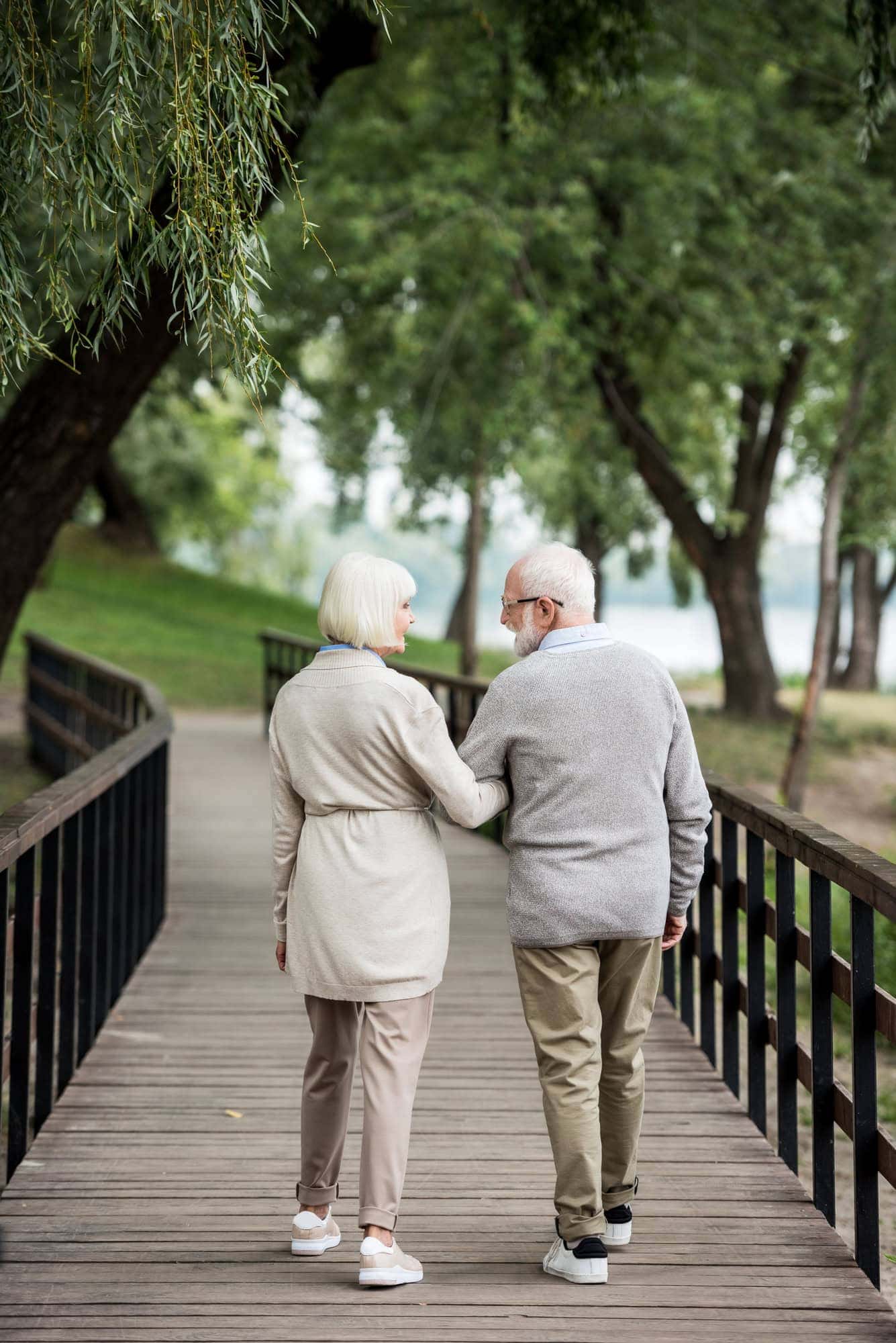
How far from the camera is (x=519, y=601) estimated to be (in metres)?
3.23

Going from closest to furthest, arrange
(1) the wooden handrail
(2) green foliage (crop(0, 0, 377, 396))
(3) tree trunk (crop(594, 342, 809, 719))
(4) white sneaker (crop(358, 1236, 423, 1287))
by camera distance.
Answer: (4) white sneaker (crop(358, 1236, 423, 1287)) < (2) green foliage (crop(0, 0, 377, 396)) < (1) the wooden handrail < (3) tree trunk (crop(594, 342, 809, 719))

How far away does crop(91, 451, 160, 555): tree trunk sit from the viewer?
34.2 metres

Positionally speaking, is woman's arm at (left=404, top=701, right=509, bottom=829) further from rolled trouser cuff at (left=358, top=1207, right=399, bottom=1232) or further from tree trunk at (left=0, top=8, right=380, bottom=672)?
tree trunk at (left=0, top=8, right=380, bottom=672)

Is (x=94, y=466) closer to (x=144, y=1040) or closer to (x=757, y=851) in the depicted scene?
(x=144, y=1040)

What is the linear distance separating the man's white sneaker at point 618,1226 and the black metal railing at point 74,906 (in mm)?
1584

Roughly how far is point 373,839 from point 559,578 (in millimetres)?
713

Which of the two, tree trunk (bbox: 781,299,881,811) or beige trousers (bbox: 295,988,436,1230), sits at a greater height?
tree trunk (bbox: 781,299,881,811)

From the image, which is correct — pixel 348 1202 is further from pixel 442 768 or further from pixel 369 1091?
pixel 442 768

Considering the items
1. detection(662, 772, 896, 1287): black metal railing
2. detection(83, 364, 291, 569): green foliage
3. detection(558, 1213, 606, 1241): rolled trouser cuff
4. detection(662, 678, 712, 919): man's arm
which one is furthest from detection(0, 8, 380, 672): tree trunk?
detection(83, 364, 291, 569): green foliage

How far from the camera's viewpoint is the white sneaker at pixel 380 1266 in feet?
10.4

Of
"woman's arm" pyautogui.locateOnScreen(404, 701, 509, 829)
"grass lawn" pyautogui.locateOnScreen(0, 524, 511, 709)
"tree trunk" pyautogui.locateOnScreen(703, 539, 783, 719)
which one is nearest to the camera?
"woman's arm" pyautogui.locateOnScreen(404, 701, 509, 829)

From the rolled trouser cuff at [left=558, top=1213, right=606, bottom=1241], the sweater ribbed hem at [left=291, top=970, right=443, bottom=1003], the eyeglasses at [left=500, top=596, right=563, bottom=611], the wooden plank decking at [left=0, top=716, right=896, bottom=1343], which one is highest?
the eyeglasses at [left=500, top=596, right=563, bottom=611]

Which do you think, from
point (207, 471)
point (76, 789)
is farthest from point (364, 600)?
point (207, 471)

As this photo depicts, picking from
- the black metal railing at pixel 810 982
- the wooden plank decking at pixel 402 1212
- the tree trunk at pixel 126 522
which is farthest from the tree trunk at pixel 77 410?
the tree trunk at pixel 126 522
